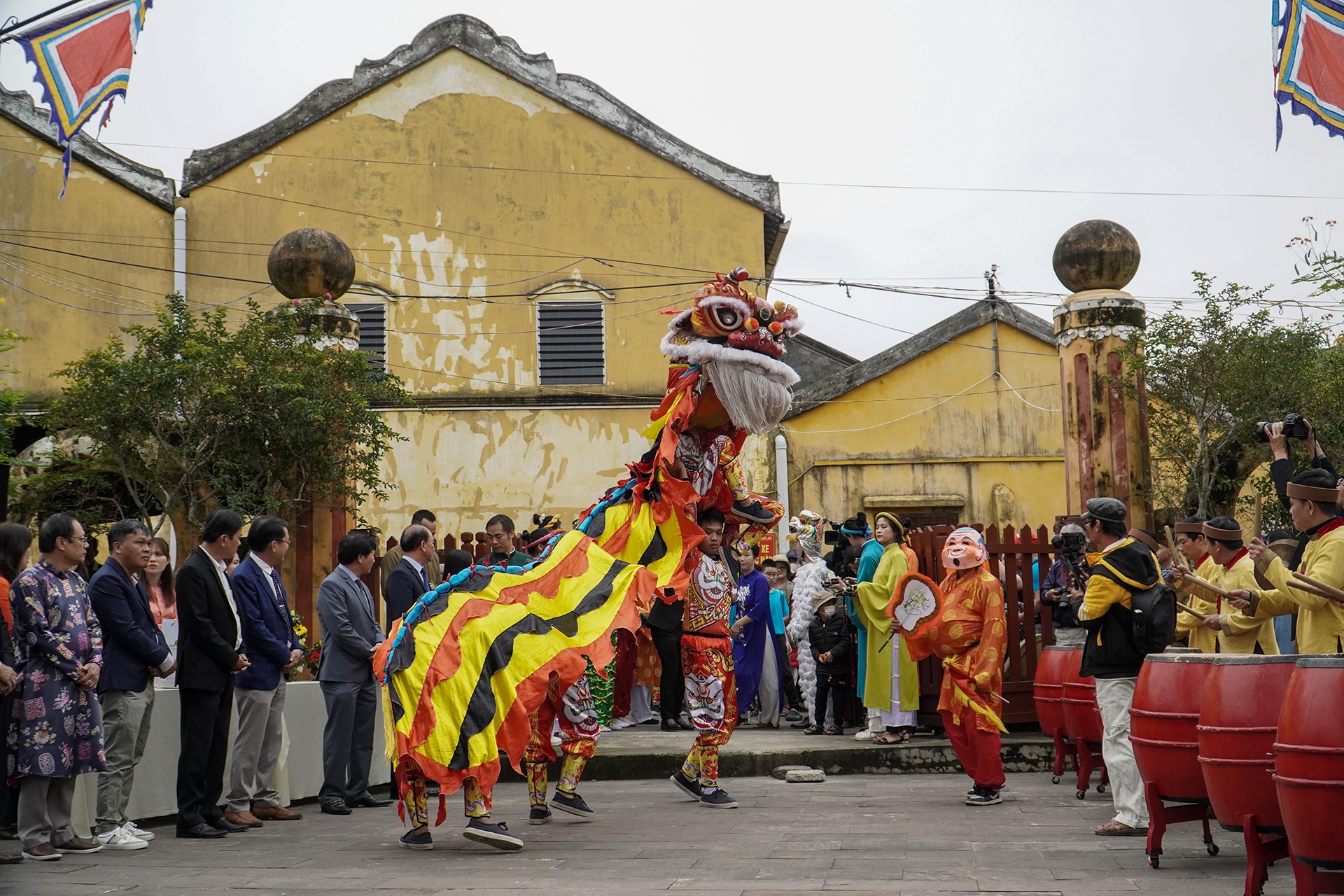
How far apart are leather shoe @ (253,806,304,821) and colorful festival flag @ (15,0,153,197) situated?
4.53 metres

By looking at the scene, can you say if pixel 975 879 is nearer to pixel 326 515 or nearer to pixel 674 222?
pixel 326 515

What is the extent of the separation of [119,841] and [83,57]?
521cm

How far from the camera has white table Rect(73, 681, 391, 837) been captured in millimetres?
7496

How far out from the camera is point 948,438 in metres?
19.3

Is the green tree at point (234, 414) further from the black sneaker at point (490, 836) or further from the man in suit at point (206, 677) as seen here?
the black sneaker at point (490, 836)

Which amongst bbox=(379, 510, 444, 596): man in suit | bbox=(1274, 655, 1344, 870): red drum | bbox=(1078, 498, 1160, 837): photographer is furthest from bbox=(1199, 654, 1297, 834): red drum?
bbox=(379, 510, 444, 596): man in suit

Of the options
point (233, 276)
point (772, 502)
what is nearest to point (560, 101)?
point (233, 276)

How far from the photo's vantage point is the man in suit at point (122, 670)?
22.5 feet

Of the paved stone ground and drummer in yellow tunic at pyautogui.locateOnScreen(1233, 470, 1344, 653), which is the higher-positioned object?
drummer in yellow tunic at pyautogui.locateOnScreen(1233, 470, 1344, 653)

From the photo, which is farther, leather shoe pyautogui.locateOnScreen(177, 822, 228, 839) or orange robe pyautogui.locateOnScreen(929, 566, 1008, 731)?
orange robe pyautogui.locateOnScreen(929, 566, 1008, 731)

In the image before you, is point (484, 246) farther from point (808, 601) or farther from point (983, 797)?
point (983, 797)

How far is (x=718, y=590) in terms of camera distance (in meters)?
7.62

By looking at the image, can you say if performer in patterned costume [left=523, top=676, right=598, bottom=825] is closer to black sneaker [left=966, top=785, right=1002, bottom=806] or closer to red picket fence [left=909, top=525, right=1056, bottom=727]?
black sneaker [left=966, top=785, right=1002, bottom=806]

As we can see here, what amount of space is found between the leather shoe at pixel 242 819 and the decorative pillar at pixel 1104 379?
300 inches
